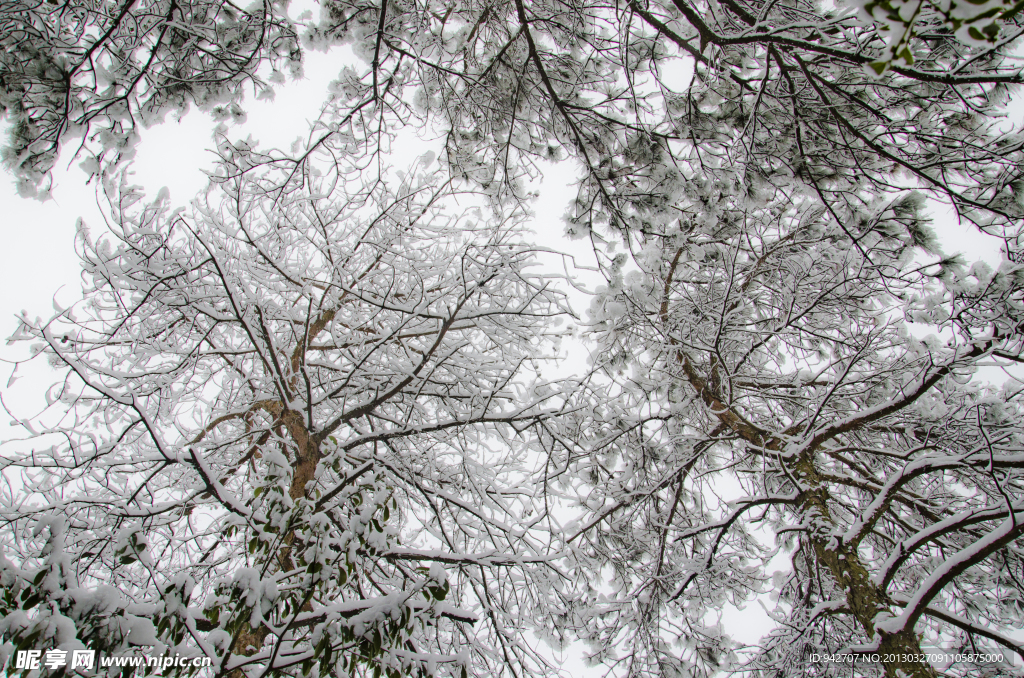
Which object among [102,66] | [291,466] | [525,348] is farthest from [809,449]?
[102,66]

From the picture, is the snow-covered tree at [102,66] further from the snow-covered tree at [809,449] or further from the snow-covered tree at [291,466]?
the snow-covered tree at [809,449]

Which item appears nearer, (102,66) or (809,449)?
(102,66)

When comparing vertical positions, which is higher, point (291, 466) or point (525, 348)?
point (525, 348)

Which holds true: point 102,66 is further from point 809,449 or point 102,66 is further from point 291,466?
point 809,449

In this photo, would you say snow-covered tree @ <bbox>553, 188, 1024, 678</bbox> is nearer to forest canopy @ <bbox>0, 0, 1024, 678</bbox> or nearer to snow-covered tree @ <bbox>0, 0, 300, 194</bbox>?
forest canopy @ <bbox>0, 0, 1024, 678</bbox>

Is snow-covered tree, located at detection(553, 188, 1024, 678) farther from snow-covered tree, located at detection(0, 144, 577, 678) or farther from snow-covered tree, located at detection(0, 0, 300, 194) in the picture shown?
snow-covered tree, located at detection(0, 0, 300, 194)

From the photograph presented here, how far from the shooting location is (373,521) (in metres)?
1.90

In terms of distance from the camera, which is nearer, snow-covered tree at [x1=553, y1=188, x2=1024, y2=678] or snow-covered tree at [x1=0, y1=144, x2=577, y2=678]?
snow-covered tree at [x1=0, y1=144, x2=577, y2=678]

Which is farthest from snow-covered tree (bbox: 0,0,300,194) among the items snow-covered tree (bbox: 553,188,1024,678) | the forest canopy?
snow-covered tree (bbox: 553,188,1024,678)

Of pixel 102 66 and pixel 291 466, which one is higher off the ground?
pixel 102 66

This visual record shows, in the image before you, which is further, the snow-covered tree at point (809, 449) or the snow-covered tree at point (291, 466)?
the snow-covered tree at point (809, 449)

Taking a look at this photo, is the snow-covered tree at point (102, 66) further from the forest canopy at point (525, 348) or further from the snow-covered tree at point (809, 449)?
the snow-covered tree at point (809, 449)

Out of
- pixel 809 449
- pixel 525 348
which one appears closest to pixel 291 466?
pixel 525 348

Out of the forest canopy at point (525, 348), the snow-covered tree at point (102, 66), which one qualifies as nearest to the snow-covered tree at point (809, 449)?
the forest canopy at point (525, 348)
